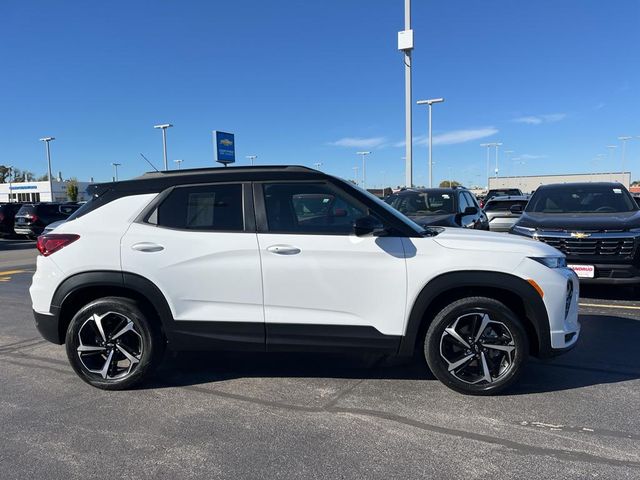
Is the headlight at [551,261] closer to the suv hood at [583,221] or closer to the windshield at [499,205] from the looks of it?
the suv hood at [583,221]

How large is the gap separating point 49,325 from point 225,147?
2923cm

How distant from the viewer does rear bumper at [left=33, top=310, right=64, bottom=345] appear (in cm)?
411

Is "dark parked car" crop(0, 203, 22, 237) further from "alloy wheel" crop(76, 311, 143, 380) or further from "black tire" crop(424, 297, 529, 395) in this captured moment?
"black tire" crop(424, 297, 529, 395)

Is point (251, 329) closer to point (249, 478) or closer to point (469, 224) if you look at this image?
point (249, 478)

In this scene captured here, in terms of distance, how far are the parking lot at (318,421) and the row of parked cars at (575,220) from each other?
1.89 m

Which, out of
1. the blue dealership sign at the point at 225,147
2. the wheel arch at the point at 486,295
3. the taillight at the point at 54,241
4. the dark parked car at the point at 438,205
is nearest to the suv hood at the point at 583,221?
the dark parked car at the point at 438,205

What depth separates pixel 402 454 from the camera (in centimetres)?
304

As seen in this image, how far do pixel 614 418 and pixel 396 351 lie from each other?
5.18ft

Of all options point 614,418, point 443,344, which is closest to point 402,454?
point 443,344

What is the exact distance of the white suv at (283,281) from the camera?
3723 mm

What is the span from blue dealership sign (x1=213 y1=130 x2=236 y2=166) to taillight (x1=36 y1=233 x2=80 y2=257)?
91.7ft

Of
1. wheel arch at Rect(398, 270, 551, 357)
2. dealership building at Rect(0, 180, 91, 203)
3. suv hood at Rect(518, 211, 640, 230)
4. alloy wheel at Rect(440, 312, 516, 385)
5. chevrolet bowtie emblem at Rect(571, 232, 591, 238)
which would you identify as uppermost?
dealership building at Rect(0, 180, 91, 203)

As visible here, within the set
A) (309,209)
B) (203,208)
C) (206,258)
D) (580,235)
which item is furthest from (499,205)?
(206,258)

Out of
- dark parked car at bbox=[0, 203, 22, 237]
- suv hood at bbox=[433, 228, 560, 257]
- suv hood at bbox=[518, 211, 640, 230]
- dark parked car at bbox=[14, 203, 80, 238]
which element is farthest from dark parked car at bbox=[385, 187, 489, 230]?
dark parked car at bbox=[0, 203, 22, 237]
